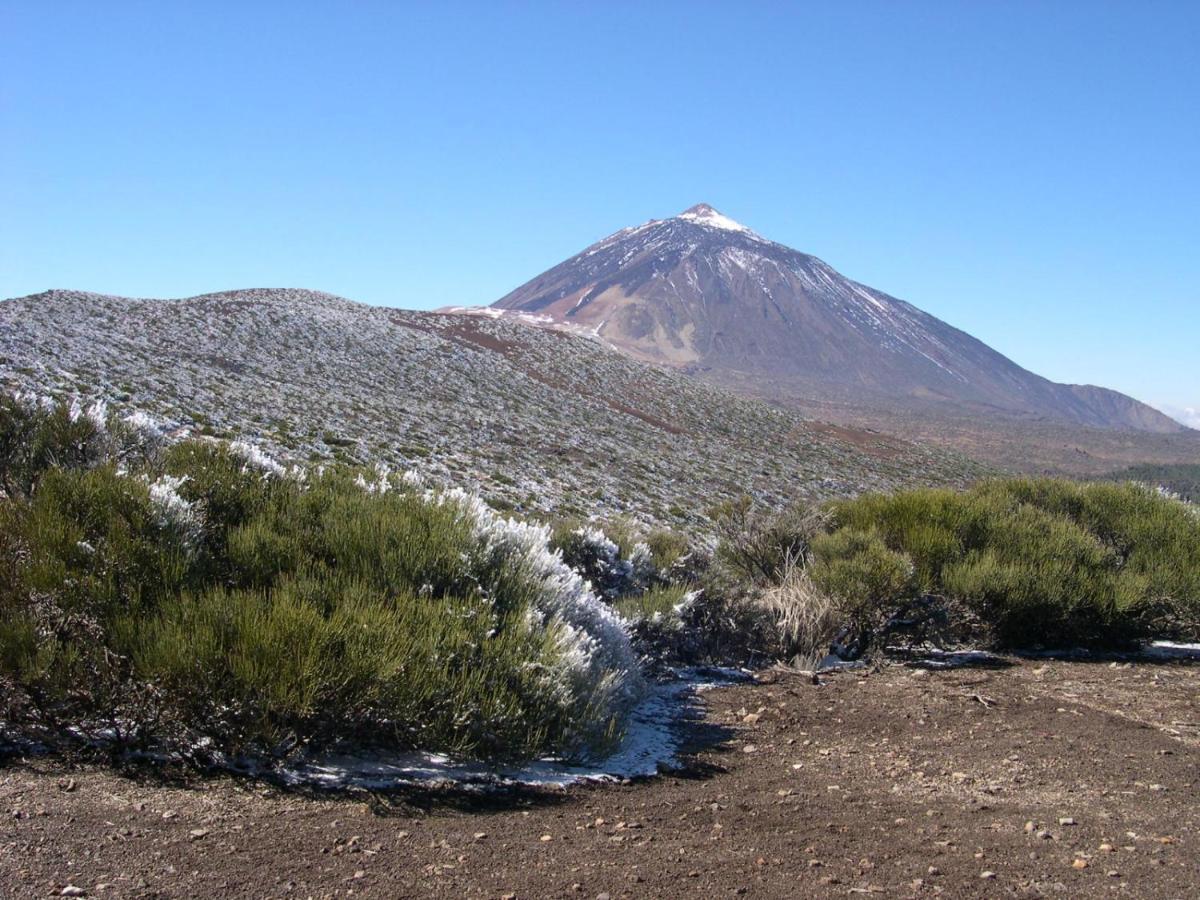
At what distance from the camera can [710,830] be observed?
371cm

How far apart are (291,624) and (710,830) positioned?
2006 millimetres

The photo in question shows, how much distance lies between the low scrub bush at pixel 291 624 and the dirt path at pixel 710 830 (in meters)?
0.34

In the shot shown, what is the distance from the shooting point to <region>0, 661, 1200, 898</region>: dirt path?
303 cm

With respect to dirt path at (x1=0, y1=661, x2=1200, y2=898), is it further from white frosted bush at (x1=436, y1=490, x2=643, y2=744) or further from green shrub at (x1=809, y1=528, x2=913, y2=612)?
green shrub at (x1=809, y1=528, x2=913, y2=612)

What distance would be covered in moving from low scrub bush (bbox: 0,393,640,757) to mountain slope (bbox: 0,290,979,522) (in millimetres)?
10206

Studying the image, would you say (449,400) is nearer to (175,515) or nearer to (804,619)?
(804,619)

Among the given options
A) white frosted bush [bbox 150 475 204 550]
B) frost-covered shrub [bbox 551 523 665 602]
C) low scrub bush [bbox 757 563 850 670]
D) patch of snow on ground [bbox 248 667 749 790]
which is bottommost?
patch of snow on ground [bbox 248 667 749 790]

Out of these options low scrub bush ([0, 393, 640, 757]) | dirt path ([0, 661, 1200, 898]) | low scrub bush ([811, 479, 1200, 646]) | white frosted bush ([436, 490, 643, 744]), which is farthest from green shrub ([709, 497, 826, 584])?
dirt path ([0, 661, 1200, 898])

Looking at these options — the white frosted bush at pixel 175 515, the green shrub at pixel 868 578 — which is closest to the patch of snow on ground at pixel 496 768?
the white frosted bush at pixel 175 515

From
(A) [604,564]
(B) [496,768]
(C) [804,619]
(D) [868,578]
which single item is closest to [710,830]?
(B) [496,768]

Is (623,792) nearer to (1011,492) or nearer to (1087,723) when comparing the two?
(1087,723)

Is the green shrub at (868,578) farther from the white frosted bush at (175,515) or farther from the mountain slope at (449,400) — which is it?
the mountain slope at (449,400)

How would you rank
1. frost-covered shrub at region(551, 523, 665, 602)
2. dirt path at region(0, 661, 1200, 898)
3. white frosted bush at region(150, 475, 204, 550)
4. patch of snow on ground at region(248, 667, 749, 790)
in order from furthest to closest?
frost-covered shrub at region(551, 523, 665, 602), white frosted bush at region(150, 475, 204, 550), patch of snow on ground at region(248, 667, 749, 790), dirt path at region(0, 661, 1200, 898)

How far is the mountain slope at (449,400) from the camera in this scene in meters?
18.9
